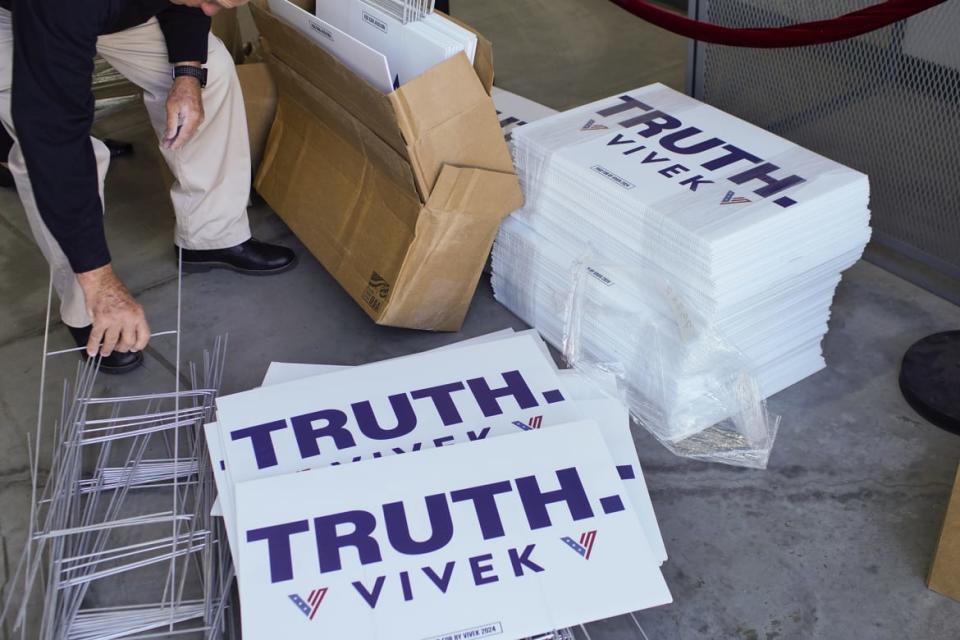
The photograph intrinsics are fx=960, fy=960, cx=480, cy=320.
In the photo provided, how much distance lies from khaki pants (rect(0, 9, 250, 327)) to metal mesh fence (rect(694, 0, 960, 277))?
1.32m

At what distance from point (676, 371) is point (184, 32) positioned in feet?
4.30

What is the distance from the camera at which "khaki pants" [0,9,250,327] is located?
2115 millimetres

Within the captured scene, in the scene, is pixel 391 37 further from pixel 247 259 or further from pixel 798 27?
pixel 798 27

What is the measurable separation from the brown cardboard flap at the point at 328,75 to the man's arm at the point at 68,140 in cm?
55

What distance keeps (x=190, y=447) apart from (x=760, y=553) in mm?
1139

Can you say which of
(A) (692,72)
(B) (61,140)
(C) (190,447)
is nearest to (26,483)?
(C) (190,447)

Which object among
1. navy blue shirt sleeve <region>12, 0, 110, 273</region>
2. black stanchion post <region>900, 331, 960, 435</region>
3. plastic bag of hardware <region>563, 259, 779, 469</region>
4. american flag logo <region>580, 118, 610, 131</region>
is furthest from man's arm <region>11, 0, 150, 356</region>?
black stanchion post <region>900, 331, 960, 435</region>

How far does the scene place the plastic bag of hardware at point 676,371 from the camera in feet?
6.22

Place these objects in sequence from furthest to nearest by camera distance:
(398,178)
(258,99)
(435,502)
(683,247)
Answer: (258,99) → (398,178) → (683,247) → (435,502)

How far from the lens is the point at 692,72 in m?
2.80

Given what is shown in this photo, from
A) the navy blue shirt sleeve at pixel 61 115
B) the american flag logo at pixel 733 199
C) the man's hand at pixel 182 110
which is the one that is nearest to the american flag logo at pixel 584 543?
the american flag logo at pixel 733 199

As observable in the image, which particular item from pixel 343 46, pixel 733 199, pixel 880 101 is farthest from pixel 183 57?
pixel 880 101

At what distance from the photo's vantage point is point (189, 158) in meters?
2.35

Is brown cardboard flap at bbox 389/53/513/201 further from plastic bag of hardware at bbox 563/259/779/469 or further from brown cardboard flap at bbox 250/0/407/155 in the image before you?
plastic bag of hardware at bbox 563/259/779/469
